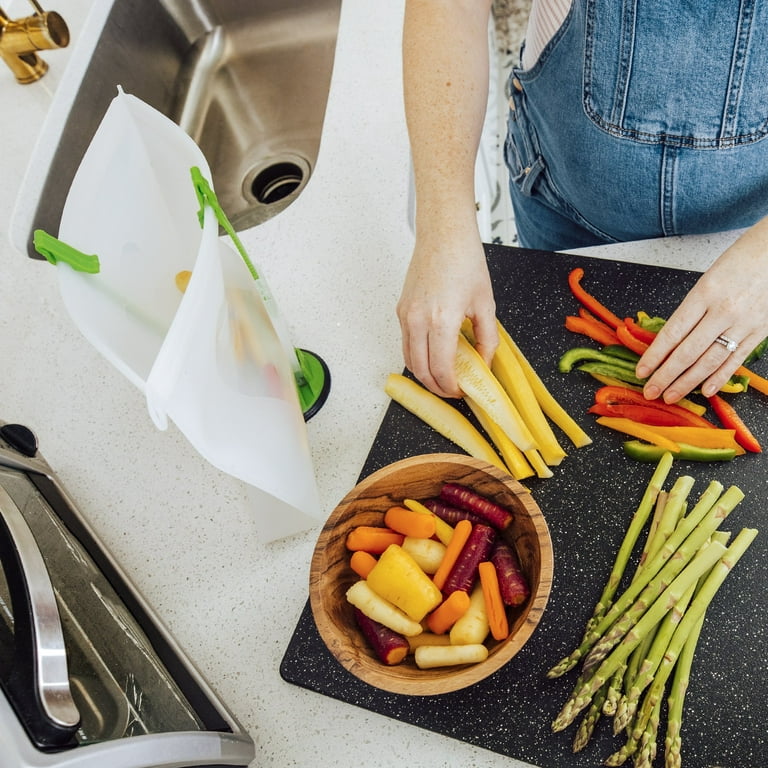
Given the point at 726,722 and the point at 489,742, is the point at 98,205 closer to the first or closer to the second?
the point at 489,742

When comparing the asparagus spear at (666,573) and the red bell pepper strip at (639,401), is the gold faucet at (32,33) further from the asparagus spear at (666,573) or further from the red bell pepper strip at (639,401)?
the asparagus spear at (666,573)

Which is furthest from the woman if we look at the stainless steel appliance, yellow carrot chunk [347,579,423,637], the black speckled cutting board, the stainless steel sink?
the stainless steel sink

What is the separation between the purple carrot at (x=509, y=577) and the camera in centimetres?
77

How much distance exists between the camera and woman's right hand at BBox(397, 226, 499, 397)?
0.92m

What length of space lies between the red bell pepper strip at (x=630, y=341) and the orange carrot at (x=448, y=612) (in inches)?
17.5

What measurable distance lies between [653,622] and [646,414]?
0.29m

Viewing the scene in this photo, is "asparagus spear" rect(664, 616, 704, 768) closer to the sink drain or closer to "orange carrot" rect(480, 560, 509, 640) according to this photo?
"orange carrot" rect(480, 560, 509, 640)

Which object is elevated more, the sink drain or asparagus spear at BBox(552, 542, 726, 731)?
the sink drain

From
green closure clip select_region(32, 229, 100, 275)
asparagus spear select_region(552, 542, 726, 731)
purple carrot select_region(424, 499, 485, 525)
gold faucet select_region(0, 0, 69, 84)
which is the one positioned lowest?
asparagus spear select_region(552, 542, 726, 731)

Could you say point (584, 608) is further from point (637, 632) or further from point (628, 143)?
point (628, 143)

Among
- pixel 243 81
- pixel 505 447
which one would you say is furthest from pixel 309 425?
pixel 243 81

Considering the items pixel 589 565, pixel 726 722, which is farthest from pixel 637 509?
pixel 726 722

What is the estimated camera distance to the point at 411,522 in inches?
32.6

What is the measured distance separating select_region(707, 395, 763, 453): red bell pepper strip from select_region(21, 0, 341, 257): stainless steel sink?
41.4 inches
